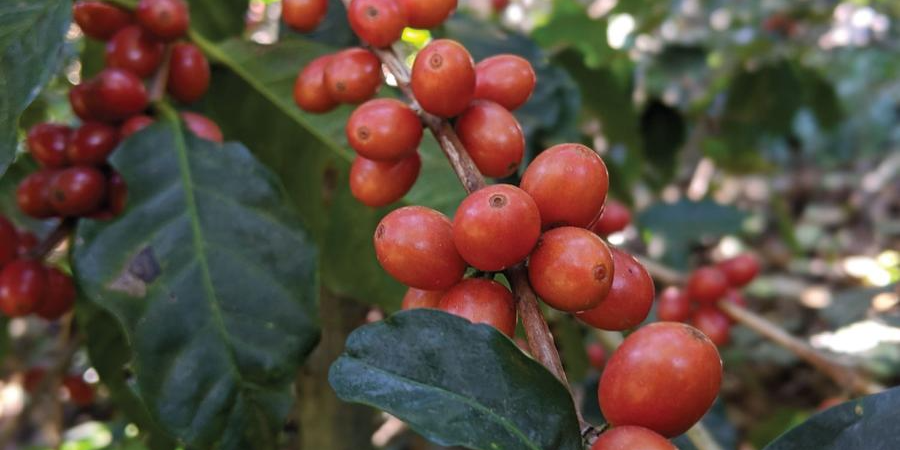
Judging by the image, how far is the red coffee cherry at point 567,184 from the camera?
2.15 feet

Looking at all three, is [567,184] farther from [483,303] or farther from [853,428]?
[853,428]

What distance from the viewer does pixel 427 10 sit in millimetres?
868

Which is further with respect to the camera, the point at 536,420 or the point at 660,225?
the point at 660,225

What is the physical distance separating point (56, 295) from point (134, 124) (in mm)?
329

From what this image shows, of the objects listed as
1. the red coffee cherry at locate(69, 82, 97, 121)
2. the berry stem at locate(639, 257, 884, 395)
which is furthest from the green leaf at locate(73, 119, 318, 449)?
the berry stem at locate(639, 257, 884, 395)

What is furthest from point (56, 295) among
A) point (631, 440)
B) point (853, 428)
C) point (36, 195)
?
point (853, 428)

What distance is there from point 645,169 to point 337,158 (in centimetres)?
158

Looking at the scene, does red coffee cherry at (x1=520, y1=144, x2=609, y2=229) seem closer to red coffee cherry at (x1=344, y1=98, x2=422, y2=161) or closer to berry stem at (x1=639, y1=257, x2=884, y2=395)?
red coffee cherry at (x1=344, y1=98, x2=422, y2=161)

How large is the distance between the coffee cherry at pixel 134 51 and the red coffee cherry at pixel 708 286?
1442 mm

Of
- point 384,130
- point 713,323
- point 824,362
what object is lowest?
point 713,323

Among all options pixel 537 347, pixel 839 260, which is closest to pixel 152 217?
pixel 537 347

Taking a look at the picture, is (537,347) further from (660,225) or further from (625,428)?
(660,225)

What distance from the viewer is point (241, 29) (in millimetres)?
1547

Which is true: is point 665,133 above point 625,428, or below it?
below
